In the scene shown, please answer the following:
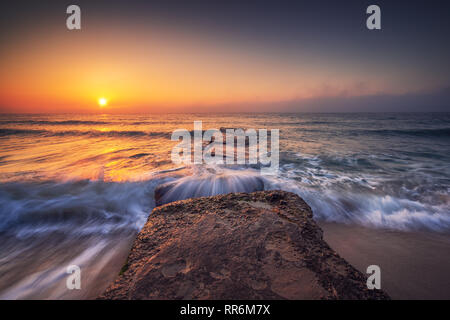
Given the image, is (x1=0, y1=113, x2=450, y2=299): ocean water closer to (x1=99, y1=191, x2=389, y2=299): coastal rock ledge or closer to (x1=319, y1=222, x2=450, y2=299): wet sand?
(x1=319, y1=222, x2=450, y2=299): wet sand

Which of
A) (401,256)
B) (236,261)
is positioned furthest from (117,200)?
(401,256)

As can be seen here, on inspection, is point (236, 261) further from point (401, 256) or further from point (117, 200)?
point (117, 200)

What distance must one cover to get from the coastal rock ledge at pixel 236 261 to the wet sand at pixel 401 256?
1.43 meters

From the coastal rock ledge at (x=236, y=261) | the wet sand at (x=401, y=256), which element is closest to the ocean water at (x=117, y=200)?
the wet sand at (x=401, y=256)

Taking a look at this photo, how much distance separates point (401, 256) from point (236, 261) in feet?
9.38

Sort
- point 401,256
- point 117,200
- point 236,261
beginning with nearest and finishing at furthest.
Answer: point 236,261 < point 401,256 < point 117,200

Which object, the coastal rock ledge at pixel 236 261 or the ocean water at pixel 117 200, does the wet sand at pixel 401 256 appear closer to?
the ocean water at pixel 117 200

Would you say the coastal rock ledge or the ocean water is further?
the ocean water

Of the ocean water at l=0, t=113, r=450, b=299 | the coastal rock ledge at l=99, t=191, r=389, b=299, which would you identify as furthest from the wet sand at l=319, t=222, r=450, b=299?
the coastal rock ledge at l=99, t=191, r=389, b=299

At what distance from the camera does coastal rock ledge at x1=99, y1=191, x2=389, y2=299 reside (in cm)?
121

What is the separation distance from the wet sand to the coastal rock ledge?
143 centimetres

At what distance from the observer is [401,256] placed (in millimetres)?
2607

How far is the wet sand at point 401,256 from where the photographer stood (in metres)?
2.14

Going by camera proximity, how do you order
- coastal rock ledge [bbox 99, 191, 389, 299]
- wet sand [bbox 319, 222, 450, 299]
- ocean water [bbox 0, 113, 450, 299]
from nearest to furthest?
coastal rock ledge [bbox 99, 191, 389, 299], wet sand [bbox 319, 222, 450, 299], ocean water [bbox 0, 113, 450, 299]
